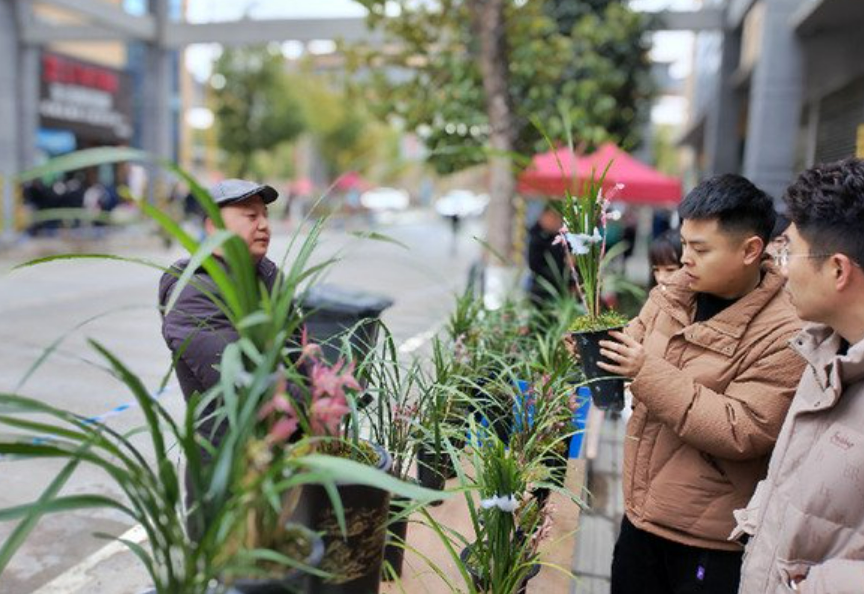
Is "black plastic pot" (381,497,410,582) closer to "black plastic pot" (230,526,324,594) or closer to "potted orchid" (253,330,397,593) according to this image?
"potted orchid" (253,330,397,593)

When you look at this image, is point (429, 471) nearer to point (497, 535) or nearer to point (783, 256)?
point (497, 535)

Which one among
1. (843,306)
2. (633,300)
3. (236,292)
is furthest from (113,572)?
(633,300)

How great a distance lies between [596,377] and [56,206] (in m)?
17.4

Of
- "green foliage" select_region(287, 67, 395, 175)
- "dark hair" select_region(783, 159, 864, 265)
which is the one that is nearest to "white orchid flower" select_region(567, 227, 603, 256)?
"dark hair" select_region(783, 159, 864, 265)

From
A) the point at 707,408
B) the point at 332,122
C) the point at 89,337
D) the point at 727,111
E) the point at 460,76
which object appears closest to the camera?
the point at 89,337

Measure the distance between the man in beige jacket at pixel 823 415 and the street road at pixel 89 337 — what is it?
1.04 meters

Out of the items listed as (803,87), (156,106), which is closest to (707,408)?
(803,87)

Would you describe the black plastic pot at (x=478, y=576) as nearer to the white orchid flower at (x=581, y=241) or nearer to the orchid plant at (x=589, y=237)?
the orchid plant at (x=589, y=237)

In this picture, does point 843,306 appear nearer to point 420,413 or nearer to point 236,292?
point 236,292

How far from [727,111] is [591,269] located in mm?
15272

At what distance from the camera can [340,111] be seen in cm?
4059

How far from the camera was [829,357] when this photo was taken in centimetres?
172

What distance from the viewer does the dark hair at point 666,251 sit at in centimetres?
389

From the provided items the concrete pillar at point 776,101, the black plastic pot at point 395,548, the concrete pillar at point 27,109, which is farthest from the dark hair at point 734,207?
the concrete pillar at point 27,109
